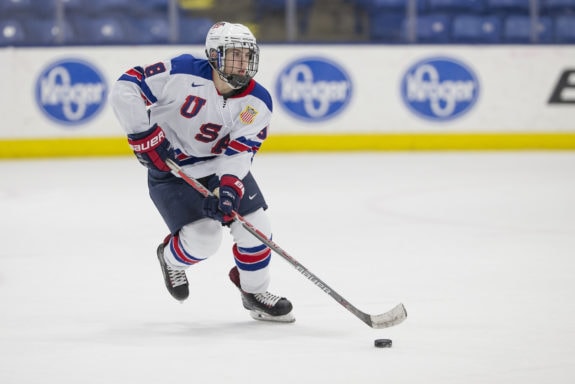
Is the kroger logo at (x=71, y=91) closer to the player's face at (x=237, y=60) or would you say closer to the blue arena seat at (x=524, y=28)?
the blue arena seat at (x=524, y=28)

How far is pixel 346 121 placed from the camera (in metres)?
9.25

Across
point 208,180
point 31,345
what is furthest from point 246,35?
Result: point 31,345

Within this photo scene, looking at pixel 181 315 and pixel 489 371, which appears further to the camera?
pixel 181 315

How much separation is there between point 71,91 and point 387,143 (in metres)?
2.74

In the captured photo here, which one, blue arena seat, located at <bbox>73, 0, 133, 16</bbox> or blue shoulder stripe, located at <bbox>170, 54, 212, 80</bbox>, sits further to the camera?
blue arena seat, located at <bbox>73, 0, 133, 16</bbox>

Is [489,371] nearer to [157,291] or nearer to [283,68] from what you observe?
[157,291]

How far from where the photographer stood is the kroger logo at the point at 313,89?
912 cm

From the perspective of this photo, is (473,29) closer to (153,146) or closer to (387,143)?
(387,143)

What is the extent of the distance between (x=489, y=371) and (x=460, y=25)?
702 cm

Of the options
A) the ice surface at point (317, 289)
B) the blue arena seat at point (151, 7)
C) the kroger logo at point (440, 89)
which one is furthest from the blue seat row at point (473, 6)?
the ice surface at point (317, 289)

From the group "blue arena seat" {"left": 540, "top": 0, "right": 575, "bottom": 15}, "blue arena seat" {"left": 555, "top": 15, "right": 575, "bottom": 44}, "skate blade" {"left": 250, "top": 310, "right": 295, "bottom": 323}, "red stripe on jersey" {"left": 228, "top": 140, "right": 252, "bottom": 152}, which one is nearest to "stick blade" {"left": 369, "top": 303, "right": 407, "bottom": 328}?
"skate blade" {"left": 250, "top": 310, "right": 295, "bottom": 323}

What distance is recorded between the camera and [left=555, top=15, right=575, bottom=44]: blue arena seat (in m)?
9.45

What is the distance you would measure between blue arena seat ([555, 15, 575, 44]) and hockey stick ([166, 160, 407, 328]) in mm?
6523

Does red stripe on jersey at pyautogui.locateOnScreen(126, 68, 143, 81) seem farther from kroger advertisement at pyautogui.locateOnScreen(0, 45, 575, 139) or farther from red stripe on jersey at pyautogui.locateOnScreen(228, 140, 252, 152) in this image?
kroger advertisement at pyautogui.locateOnScreen(0, 45, 575, 139)
